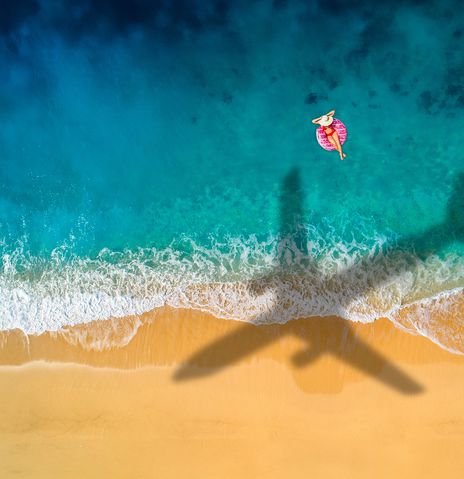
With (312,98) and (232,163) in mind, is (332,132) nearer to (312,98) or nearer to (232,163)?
(312,98)

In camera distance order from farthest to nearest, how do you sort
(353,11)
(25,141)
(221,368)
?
(25,141) < (353,11) < (221,368)

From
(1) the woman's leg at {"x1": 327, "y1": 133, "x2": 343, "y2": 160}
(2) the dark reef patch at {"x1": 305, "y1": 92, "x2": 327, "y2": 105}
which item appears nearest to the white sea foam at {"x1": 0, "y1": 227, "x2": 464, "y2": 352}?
(1) the woman's leg at {"x1": 327, "y1": 133, "x2": 343, "y2": 160}

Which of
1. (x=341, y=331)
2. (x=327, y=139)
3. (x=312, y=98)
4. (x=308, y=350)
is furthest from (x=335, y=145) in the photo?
(x=308, y=350)

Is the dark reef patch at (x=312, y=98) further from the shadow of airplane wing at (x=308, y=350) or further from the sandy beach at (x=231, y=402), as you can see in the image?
the sandy beach at (x=231, y=402)

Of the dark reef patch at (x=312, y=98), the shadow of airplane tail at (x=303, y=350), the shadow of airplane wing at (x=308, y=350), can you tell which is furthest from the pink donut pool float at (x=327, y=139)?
the shadow of airplane tail at (x=303, y=350)

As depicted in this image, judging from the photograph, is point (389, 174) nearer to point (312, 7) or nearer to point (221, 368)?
point (312, 7)

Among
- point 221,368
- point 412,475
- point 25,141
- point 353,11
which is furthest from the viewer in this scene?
point 25,141

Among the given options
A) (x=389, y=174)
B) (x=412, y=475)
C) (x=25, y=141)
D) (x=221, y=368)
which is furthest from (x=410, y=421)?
(x=25, y=141)
